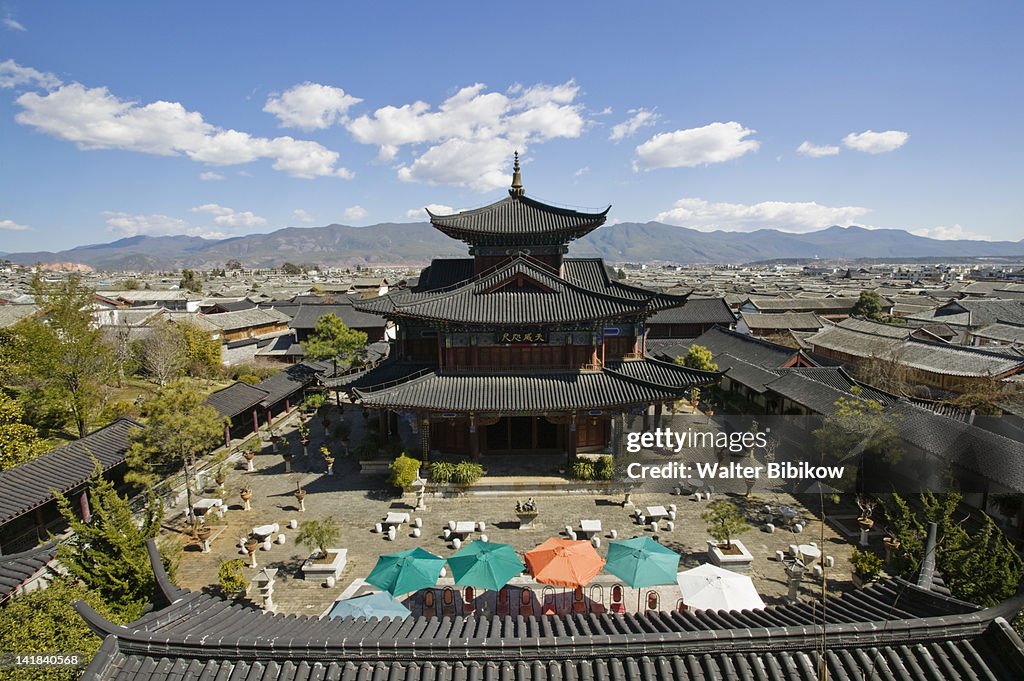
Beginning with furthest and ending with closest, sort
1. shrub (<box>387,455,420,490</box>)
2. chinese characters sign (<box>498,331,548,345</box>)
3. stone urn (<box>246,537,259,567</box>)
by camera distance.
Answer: chinese characters sign (<box>498,331,548,345</box>) < shrub (<box>387,455,420,490</box>) < stone urn (<box>246,537,259,567</box>)

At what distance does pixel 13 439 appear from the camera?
21.0m

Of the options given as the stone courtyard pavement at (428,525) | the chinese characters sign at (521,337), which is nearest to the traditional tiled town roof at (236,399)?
the stone courtyard pavement at (428,525)

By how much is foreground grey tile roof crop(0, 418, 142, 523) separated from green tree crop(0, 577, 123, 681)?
8.09 m

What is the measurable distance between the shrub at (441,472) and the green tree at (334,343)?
2215cm

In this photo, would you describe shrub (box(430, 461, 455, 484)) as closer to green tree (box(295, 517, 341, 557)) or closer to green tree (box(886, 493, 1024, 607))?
green tree (box(295, 517, 341, 557))

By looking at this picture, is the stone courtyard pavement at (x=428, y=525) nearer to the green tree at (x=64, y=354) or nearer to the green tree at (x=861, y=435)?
the green tree at (x=861, y=435)

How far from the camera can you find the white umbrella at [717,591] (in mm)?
13445

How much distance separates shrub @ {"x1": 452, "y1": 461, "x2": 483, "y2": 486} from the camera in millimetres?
23500

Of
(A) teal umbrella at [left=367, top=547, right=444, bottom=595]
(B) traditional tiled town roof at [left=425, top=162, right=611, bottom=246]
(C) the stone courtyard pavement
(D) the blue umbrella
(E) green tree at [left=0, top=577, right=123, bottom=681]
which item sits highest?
(B) traditional tiled town roof at [left=425, top=162, right=611, bottom=246]

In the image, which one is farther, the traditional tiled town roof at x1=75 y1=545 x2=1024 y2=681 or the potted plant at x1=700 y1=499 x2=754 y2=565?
the potted plant at x1=700 y1=499 x2=754 y2=565

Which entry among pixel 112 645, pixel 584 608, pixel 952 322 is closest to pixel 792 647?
pixel 112 645

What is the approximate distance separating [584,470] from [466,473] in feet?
18.5

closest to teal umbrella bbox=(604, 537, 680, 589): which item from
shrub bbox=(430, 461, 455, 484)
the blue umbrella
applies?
the blue umbrella

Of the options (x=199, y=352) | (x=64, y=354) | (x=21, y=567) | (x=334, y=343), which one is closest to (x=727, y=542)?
(x=21, y=567)
